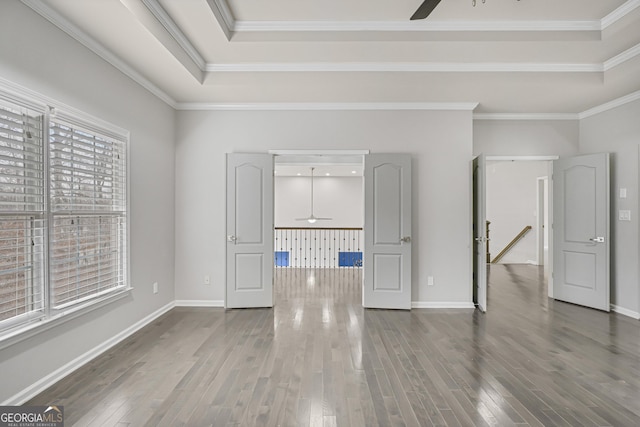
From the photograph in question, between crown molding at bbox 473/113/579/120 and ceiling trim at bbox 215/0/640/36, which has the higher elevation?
ceiling trim at bbox 215/0/640/36

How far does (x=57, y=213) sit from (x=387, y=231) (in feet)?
11.9

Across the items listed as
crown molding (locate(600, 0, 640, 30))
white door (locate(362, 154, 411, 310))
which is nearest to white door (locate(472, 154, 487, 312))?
white door (locate(362, 154, 411, 310))

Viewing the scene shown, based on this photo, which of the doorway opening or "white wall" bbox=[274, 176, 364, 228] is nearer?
the doorway opening

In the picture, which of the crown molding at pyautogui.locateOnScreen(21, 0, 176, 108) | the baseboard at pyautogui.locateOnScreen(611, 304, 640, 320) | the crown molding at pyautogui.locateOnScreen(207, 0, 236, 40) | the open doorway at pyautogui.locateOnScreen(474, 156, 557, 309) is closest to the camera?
the crown molding at pyautogui.locateOnScreen(21, 0, 176, 108)

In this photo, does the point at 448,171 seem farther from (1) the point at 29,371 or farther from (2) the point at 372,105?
(1) the point at 29,371

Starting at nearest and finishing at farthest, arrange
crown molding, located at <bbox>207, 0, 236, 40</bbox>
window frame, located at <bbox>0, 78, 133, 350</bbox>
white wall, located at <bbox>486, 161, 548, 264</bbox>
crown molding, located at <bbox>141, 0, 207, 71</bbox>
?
window frame, located at <bbox>0, 78, 133, 350</bbox> → crown molding, located at <bbox>141, 0, 207, 71</bbox> → crown molding, located at <bbox>207, 0, 236, 40</bbox> → white wall, located at <bbox>486, 161, 548, 264</bbox>

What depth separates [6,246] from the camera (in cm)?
209

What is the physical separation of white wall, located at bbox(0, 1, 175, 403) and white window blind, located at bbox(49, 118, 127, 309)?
0.63 feet

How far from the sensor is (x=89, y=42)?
2.74 metres

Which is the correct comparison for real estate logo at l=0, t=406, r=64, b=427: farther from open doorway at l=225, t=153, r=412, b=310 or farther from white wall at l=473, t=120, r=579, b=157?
white wall at l=473, t=120, r=579, b=157

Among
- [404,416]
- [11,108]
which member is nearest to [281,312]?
[404,416]

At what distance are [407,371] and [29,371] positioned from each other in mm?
2909

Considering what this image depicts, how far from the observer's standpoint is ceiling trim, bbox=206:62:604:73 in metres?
3.51

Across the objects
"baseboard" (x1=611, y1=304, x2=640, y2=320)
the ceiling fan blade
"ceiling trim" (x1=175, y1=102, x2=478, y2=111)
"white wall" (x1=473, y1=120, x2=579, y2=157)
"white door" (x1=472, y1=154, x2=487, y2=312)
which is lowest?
"baseboard" (x1=611, y1=304, x2=640, y2=320)
